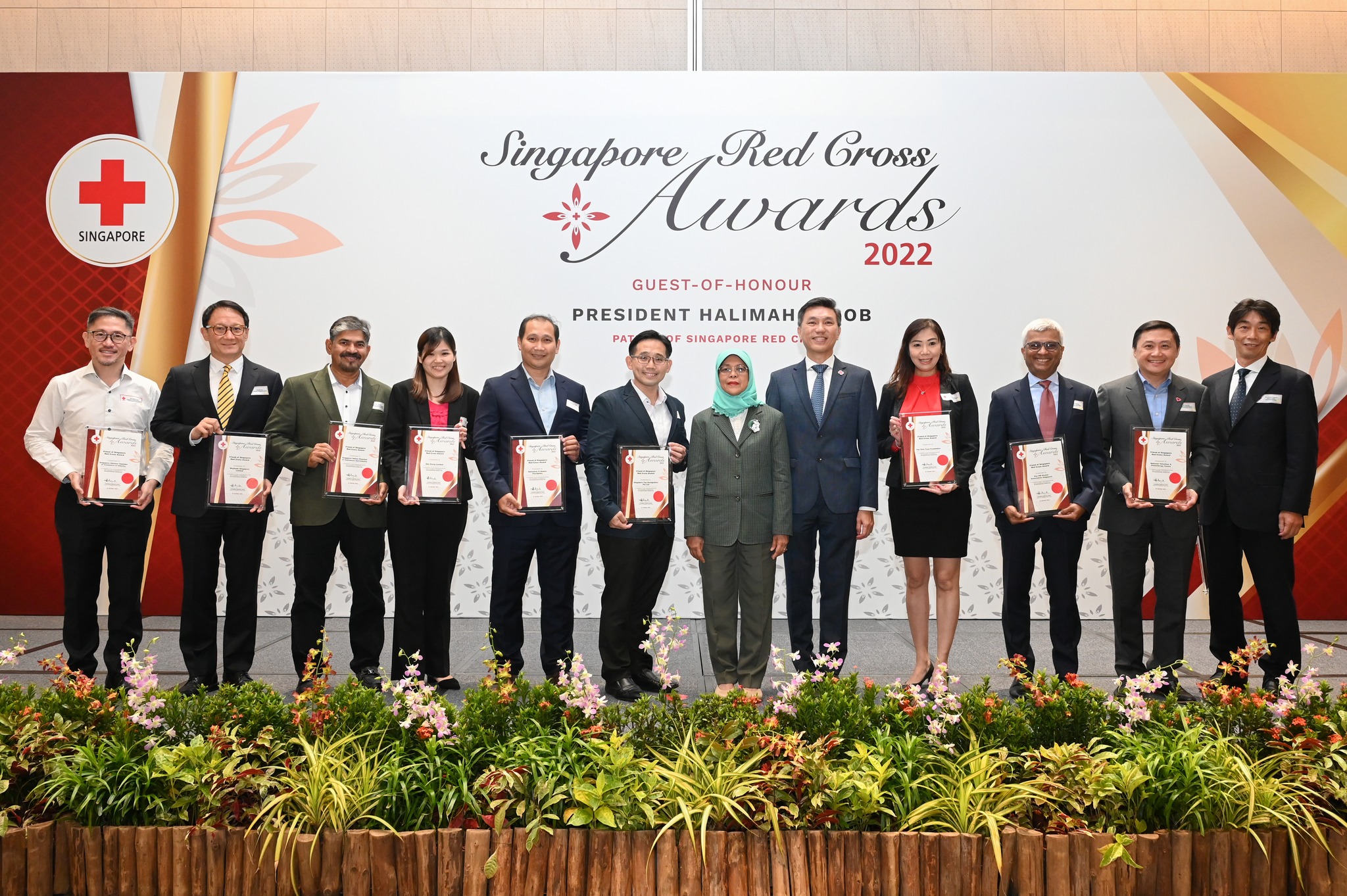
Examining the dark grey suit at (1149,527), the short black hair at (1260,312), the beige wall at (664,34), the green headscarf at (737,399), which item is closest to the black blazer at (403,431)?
the green headscarf at (737,399)

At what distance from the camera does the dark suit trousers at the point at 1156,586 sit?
392 cm

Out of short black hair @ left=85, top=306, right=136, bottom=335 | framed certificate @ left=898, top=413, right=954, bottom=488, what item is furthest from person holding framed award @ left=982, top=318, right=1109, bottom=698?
short black hair @ left=85, top=306, right=136, bottom=335

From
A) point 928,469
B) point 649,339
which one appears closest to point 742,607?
point 928,469

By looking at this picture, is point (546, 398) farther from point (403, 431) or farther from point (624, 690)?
point (624, 690)

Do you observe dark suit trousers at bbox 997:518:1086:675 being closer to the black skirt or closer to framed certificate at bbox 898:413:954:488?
the black skirt

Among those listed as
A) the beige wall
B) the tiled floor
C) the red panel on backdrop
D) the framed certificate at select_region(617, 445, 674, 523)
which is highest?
the beige wall

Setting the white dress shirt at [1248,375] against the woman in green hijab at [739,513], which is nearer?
the woman in green hijab at [739,513]

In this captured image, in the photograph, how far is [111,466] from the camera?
12.3 ft

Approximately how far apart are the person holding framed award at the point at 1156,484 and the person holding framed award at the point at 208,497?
12.8ft

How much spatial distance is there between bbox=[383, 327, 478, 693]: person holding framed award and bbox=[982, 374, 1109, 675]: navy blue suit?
2441 millimetres

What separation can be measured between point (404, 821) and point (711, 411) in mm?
2166

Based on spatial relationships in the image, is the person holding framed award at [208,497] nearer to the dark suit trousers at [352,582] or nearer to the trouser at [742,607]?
the dark suit trousers at [352,582]

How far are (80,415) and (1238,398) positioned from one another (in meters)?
5.43

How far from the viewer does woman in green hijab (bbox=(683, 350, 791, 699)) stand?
3.75m
